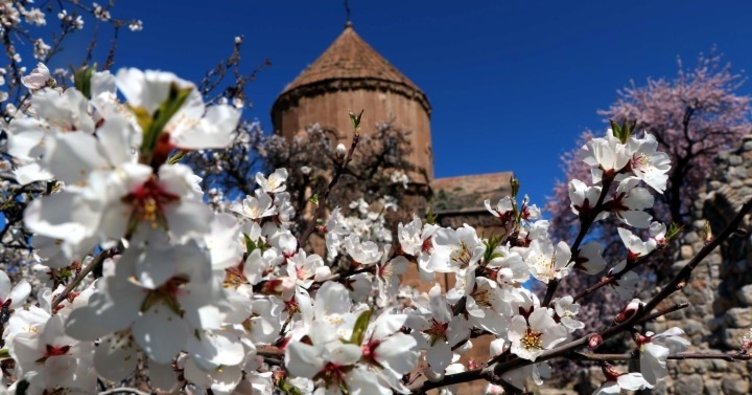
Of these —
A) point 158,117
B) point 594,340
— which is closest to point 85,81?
point 158,117

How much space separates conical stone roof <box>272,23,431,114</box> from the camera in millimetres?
14703

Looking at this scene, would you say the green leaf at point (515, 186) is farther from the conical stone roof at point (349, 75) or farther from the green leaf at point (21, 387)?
the conical stone roof at point (349, 75)

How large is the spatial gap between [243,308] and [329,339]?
0.17m

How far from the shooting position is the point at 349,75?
14.8m

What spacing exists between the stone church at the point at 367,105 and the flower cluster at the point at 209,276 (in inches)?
458

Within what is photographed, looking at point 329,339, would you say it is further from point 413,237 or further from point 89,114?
point 413,237

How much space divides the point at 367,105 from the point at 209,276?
13928mm

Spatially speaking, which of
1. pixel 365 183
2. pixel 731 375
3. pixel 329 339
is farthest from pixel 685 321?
pixel 329 339

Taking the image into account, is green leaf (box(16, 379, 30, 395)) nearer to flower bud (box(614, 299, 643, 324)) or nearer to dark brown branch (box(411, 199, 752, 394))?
dark brown branch (box(411, 199, 752, 394))

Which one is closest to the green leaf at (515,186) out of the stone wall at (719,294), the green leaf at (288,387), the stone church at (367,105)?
the green leaf at (288,387)

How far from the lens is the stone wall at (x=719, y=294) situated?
664cm

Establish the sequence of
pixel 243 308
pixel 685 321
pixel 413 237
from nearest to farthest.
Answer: pixel 243 308, pixel 413 237, pixel 685 321

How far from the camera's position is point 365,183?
1162 centimetres

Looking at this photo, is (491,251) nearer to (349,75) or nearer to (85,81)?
(85,81)
